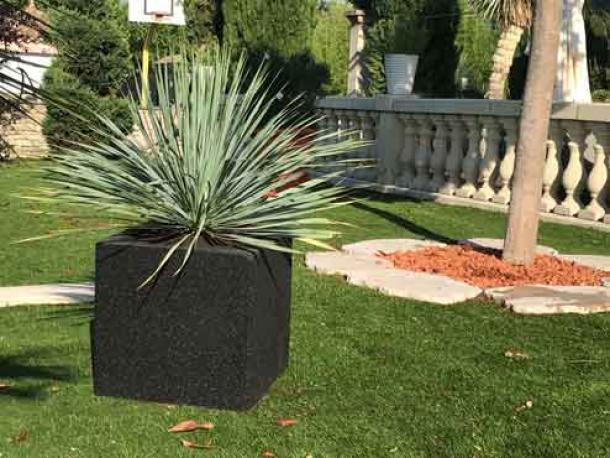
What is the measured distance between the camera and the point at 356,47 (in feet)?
69.6

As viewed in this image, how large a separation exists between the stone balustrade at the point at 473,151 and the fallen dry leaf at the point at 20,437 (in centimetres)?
470

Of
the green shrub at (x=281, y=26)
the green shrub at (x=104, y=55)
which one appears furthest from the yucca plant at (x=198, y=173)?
the green shrub at (x=281, y=26)

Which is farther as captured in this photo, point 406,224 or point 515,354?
point 406,224

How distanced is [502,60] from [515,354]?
13.0 m

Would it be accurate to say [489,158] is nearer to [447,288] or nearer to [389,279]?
[389,279]

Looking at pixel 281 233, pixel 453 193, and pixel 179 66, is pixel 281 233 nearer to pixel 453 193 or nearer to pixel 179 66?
pixel 179 66

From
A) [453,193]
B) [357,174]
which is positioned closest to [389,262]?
[453,193]

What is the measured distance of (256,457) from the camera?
339cm

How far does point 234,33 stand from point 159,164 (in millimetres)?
20120

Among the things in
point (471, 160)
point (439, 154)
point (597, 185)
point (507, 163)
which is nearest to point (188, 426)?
point (597, 185)

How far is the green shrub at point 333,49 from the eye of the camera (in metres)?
24.4

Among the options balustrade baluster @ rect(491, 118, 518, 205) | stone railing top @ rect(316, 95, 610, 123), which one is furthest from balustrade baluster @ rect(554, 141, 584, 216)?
balustrade baluster @ rect(491, 118, 518, 205)

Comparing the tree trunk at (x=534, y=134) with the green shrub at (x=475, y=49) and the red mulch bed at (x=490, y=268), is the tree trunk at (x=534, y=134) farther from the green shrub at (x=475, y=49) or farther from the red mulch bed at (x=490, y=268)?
the green shrub at (x=475, y=49)

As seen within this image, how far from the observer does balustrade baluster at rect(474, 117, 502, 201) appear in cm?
1060
